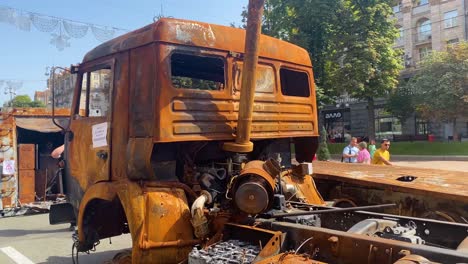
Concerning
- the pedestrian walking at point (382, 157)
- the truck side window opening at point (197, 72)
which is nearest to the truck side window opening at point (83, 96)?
the truck side window opening at point (197, 72)

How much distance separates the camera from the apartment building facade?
3928 centimetres

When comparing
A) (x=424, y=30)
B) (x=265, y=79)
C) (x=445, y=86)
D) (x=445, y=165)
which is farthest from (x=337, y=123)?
(x=265, y=79)

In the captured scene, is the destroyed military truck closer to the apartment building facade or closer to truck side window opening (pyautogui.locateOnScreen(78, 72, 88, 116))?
truck side window opening (pyautogui.locateOnScreen(78, 72, 88, 116))

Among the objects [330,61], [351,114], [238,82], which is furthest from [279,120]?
[351,114]

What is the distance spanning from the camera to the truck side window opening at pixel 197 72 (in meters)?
4.50

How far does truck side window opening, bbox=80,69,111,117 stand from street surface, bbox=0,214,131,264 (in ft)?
9.31

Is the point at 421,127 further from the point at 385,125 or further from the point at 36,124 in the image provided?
the point at 36,124

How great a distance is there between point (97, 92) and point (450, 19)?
141 ft

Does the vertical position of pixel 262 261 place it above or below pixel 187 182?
below

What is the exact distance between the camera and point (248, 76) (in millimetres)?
3932

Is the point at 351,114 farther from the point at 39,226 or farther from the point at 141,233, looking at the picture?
the point at 141,233

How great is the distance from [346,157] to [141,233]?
920 cm

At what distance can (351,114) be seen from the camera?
41.8 meters

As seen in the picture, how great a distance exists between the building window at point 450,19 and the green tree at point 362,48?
19.0 m
